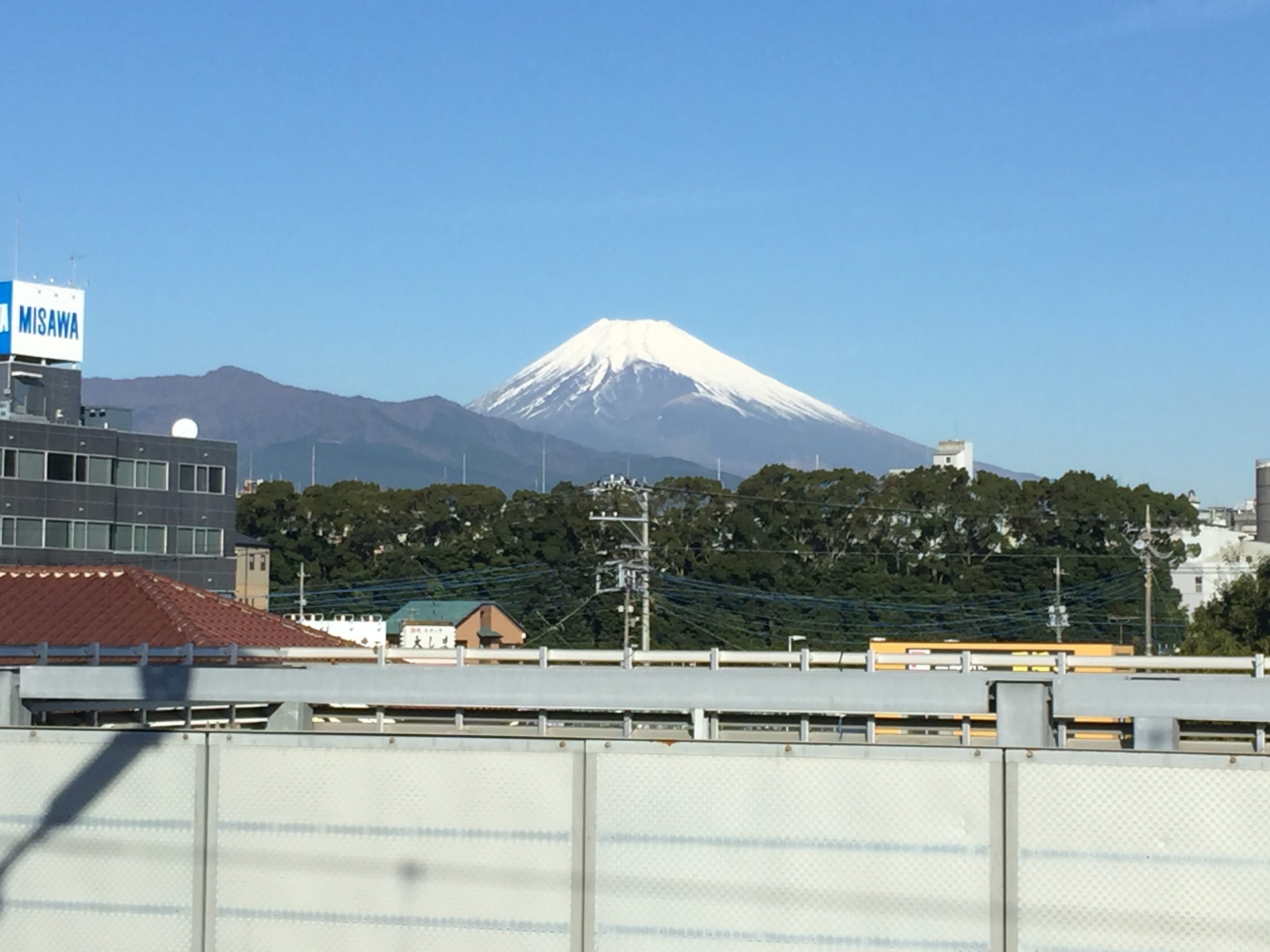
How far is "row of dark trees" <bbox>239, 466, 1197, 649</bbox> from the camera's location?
11444 centimetres

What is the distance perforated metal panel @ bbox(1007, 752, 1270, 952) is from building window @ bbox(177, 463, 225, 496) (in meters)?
85.7

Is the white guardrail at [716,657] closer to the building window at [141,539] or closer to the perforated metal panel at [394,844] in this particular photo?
the perforated metal panel at [394,844]

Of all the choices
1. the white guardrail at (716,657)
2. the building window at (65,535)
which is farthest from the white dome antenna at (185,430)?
the white guardrail at (716,657)

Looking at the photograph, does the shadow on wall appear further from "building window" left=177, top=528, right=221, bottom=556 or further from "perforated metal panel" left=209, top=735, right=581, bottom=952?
"building window" left=177, top=528, right=221, bottom=556

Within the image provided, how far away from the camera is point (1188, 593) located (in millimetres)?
153500

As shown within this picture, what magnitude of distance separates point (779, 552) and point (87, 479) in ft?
167

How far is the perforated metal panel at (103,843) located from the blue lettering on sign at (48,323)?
281 feet

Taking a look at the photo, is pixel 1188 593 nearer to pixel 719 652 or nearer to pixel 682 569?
pixel 682 569

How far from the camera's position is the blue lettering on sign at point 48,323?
3561 inches

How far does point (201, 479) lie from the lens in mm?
92000

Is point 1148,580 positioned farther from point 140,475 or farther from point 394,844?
point 394,844

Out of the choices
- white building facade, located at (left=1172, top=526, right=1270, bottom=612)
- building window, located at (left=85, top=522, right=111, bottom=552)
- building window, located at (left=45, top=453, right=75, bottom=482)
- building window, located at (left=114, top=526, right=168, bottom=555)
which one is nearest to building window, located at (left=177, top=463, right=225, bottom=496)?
building window, located at (left=114, top=526, right=168, bottom=555)

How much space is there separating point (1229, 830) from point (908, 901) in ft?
5.31

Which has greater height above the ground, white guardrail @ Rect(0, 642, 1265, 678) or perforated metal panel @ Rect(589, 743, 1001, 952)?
white guardrail @ Rect(0, 642, 1265, 678)
